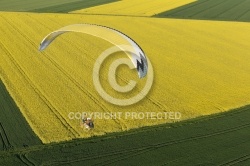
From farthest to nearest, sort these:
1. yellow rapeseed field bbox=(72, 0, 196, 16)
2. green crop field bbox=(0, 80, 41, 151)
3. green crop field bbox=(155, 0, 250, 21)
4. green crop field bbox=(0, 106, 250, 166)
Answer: green crop field bbox=(155, 0, 250, 21)
yellow rapeseed field bbox=(72, 0, 196, 16)
green crop field bbox=(0, 80, 41, 151)
green crop field bbox=(0, 106, 250, 166)

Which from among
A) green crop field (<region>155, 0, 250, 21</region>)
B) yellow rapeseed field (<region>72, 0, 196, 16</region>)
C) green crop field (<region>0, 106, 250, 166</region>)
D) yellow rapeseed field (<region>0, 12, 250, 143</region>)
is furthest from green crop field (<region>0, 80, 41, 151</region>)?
green crop field (<region>155, 0, 250, 21</region>)

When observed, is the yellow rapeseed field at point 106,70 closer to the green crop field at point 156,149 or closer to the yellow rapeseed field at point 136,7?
the green crop field at point 156,149

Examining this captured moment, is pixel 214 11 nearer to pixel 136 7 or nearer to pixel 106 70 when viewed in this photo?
pixel 136 7

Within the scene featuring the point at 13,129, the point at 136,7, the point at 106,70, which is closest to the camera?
the point at 13,129

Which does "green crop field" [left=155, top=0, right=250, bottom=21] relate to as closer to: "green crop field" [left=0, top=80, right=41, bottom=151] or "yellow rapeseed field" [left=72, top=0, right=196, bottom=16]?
"yellow rapeseed field" [left=72, top=0, right=196, bottom=16]

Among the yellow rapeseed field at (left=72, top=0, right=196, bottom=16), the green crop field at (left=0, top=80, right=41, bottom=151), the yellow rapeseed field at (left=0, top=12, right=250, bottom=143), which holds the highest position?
the yellow rapeseed field at (left=72, top=0, right=196, bottom=16)

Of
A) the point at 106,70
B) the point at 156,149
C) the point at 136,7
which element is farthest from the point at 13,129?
the point at 136,7

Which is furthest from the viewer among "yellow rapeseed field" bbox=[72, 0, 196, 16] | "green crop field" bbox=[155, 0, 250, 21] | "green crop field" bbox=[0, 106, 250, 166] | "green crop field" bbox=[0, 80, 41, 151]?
"green crop field" bbox=[155, 0, 250, 21]
